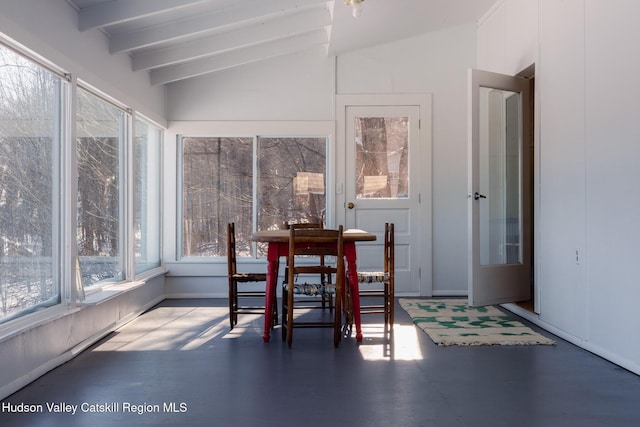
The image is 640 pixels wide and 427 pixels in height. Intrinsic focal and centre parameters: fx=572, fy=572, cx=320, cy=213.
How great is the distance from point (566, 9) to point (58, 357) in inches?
173

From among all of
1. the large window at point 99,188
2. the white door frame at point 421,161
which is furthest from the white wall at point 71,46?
the white door frame at point 421,161

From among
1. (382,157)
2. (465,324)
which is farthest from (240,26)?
(465,324)

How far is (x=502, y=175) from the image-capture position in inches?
217

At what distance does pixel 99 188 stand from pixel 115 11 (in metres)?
1.42

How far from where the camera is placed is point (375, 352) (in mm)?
3986

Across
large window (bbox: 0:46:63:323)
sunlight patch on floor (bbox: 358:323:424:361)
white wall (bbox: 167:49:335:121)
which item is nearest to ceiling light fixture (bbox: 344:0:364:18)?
white wall (bbox: 167:49:335:121)

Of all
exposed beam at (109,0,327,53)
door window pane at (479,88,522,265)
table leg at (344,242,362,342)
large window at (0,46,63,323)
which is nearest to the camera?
large window at (0,46,63,323)

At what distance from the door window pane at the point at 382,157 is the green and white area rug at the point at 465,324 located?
4.52 ft

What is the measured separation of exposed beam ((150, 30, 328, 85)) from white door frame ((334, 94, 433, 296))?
76cm

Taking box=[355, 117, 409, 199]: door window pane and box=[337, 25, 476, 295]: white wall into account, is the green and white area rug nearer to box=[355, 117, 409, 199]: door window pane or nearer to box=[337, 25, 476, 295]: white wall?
box=[337, 25, 476, 295]: white wall

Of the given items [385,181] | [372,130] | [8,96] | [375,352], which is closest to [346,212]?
[385,181]

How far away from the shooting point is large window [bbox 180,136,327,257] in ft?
22.1

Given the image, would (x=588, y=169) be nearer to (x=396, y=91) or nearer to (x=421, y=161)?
(x=421, y=161)

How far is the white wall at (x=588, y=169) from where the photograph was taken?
3492mm
